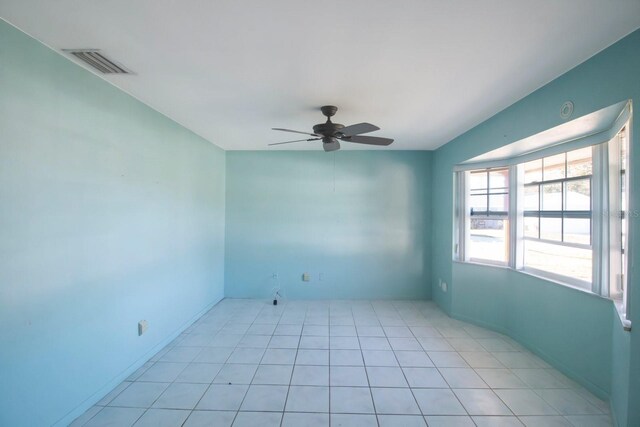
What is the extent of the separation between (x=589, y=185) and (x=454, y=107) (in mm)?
1361

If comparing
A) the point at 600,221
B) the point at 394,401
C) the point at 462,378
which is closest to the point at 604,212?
the point at 600,221

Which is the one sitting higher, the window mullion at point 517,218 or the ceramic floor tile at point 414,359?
the window mullion at point 517,218

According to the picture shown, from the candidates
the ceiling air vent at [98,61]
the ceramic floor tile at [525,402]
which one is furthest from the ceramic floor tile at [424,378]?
the ceiling air vent at [98,61]

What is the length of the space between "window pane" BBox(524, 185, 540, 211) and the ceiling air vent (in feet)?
13.4

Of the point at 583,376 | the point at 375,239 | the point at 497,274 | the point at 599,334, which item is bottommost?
the point at 583,376

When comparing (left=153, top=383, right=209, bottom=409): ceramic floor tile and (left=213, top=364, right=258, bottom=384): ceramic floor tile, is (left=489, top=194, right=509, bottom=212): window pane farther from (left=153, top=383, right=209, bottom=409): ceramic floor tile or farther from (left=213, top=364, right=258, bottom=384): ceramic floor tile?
(left=153, top=383, right=209, bottom=409): ceramic floor tile

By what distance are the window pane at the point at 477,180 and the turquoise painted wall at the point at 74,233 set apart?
12.9 ft

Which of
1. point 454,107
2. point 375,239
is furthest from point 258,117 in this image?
point 375,239

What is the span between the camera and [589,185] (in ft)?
7.29

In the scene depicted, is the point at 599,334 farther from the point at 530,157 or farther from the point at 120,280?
the point at 120,280

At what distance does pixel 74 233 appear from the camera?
179 cm

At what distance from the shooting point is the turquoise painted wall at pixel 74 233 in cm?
144

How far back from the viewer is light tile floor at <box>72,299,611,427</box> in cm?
183

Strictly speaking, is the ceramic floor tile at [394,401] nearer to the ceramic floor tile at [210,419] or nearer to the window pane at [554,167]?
the ceramic floor tile at [210,419]
